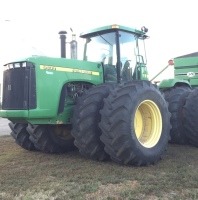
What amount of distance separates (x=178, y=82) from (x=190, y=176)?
3.68 m

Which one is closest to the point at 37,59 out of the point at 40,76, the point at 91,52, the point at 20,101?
the point at 40,76

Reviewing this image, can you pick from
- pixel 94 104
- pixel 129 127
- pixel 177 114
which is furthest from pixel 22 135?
pixel 177 114

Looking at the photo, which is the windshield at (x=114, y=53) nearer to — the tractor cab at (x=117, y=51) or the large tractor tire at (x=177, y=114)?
the tractor cab at (x=117, y=51)

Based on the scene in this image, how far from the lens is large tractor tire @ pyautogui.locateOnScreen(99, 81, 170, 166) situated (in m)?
5.14

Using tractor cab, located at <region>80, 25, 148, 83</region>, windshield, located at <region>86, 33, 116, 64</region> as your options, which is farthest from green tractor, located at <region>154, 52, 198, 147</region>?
windshield, located at <region>86, 33, 116, 64</region>

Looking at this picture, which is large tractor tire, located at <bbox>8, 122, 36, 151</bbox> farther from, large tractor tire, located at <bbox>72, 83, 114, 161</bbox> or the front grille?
large tractor tire, located at <bbox>72, 83, 114, 161</bbox>

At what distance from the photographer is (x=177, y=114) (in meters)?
7.31

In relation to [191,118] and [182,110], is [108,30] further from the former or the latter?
[191,118]

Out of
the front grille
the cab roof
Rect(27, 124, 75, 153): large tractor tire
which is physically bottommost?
Rect(27, 124, 75, 153): large tractor tire

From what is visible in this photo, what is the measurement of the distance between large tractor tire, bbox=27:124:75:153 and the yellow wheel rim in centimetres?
144

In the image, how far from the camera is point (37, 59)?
18.1 feet

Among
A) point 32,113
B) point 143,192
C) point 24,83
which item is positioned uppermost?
point 24,83

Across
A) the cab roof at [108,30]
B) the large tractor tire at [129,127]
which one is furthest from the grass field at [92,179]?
the cab roof at [108,30]

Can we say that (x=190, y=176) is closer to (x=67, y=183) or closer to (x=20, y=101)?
(x=67, y=183)
